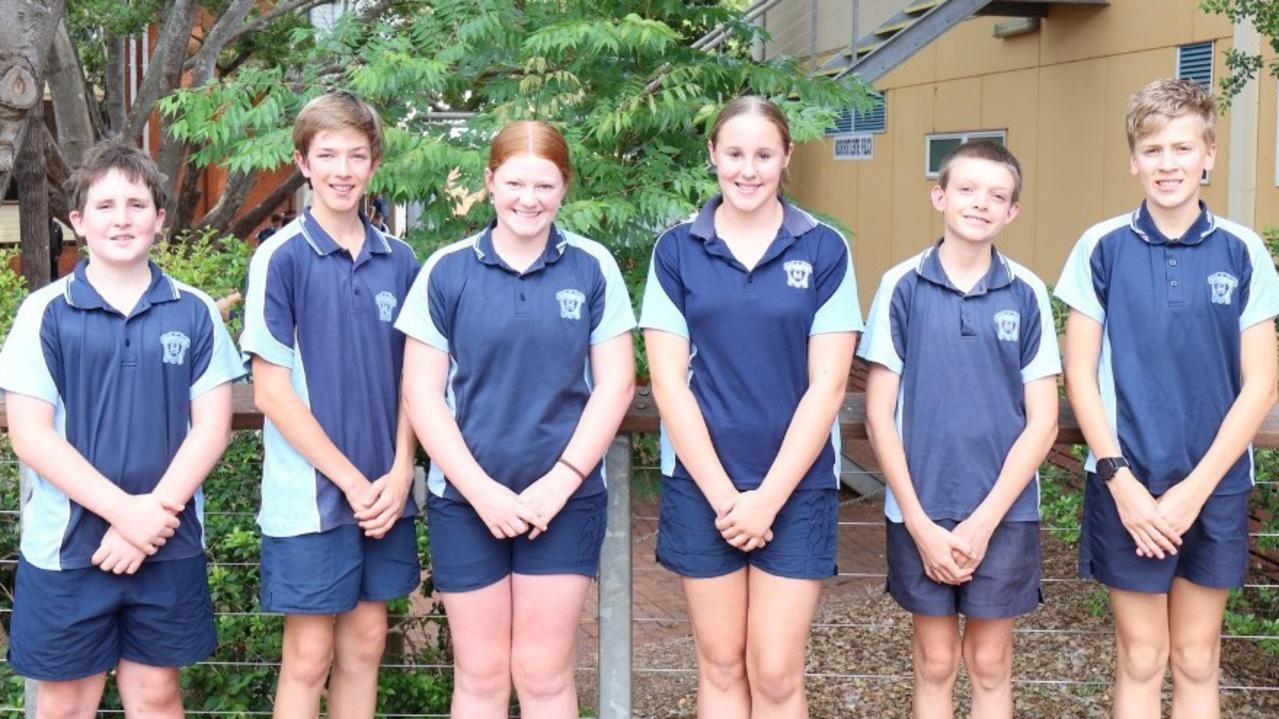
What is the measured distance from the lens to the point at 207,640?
3621 mm

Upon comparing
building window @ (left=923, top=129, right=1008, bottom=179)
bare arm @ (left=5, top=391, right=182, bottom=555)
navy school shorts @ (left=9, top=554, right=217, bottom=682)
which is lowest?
navy school shorts @ (left=9, top=554, right=217, bottom=682)

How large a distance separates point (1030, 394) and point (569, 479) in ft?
3.78

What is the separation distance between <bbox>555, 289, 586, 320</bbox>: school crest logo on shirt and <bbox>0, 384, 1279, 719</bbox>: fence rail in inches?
14.9

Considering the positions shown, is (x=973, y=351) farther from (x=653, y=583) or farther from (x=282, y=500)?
(x=653, y=583)

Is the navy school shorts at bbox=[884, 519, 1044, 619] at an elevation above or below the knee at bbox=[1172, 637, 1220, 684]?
above

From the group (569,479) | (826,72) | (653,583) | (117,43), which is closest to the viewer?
(569,479)

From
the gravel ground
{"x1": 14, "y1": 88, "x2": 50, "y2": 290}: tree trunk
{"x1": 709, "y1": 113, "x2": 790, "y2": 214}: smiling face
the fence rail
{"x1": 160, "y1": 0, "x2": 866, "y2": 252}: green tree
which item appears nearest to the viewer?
{"x1": 709, "y1": 113, "x2": 790, "y2": 214}: smiling face

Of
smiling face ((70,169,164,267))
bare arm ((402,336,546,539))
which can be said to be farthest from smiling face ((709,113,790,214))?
smiling face ((70,169,164,267))

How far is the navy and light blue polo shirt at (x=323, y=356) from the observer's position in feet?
11.7

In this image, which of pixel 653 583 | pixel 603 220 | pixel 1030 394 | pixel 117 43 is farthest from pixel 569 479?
pixel 117 43

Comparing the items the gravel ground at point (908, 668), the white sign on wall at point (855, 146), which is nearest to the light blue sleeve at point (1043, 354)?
the gravel ground at point (908, 668)

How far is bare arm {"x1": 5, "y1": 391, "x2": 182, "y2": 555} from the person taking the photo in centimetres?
342

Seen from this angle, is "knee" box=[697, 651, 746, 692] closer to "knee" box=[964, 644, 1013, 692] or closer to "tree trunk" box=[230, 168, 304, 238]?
"knee" box=[964, 644, 1013, 692]

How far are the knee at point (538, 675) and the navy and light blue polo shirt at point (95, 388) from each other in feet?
2.82
